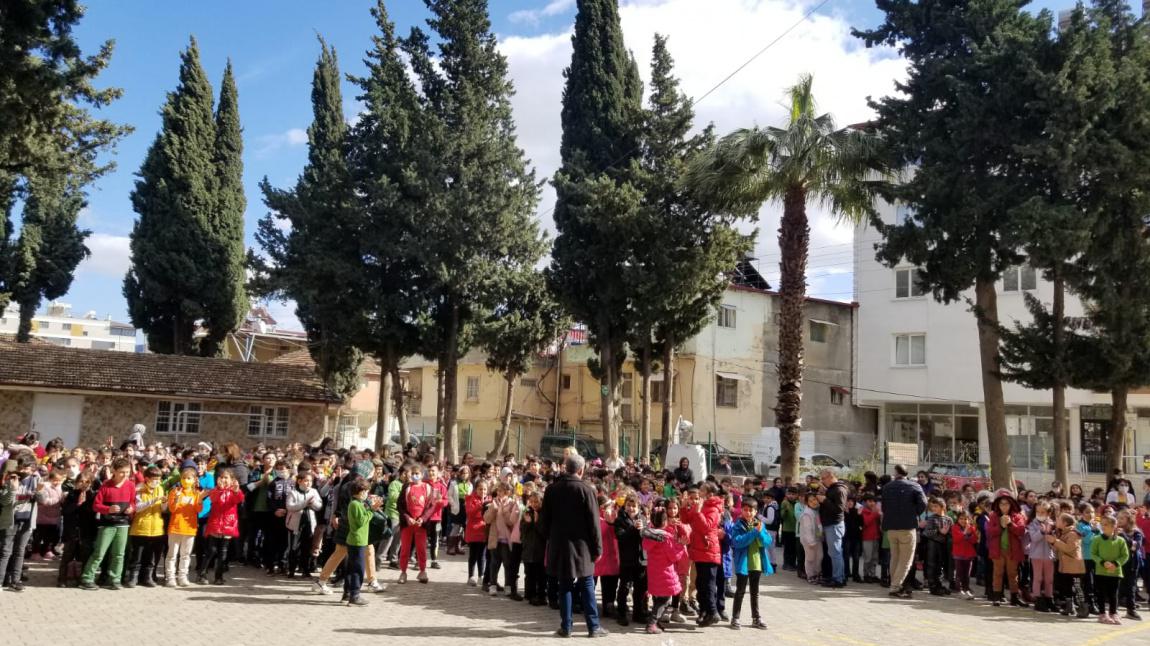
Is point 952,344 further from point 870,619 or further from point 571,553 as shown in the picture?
point 571,553

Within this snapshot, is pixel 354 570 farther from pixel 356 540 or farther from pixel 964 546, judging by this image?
pixel 964 546

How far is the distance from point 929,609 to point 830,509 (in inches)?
84.3

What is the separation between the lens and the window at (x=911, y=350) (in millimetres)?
35688

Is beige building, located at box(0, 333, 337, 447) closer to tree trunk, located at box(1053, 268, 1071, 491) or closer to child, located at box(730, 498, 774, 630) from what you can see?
child, located at box(730, 498, 774, 630)

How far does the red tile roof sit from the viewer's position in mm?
29125

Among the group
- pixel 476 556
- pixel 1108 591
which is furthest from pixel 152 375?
pixel 1108 591

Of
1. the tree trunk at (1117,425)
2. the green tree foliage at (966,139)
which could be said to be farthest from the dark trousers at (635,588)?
the tree trunk at (1117,425)

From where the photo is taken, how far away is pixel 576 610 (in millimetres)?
10828

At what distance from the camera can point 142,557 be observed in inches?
452

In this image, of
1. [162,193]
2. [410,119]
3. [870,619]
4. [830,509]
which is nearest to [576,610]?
[870,619]

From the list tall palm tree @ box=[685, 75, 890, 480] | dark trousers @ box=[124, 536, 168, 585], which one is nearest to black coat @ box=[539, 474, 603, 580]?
dark trousers @ box=[124, 536, 168, 585]

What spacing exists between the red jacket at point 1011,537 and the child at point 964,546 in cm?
40

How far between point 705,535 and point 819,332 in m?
31.0

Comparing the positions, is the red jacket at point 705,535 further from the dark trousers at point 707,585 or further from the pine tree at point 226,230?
the pine tree at point 226,230
